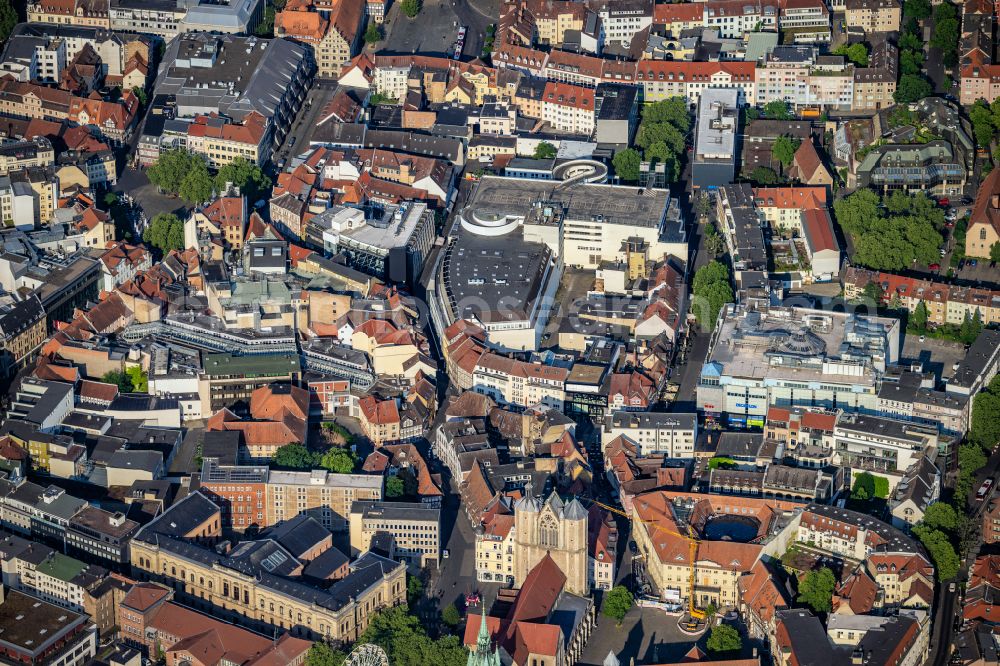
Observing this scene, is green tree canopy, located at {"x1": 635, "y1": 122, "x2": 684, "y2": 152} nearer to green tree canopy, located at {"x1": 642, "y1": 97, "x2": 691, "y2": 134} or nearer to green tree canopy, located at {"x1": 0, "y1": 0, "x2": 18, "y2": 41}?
green tree canopy, located at {"x1": 642, "y1": 97, "x2": 691, "y2": 134}

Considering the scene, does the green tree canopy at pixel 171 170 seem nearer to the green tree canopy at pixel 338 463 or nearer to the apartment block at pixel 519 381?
the apartment block at pixel 519 381

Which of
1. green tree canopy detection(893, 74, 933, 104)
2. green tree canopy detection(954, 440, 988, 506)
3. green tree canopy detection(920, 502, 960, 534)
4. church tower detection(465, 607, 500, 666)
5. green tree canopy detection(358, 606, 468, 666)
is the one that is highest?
green tree canopy detection(893, 74, 933, 104)

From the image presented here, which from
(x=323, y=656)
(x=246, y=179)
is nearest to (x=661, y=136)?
(x=246, y=179)

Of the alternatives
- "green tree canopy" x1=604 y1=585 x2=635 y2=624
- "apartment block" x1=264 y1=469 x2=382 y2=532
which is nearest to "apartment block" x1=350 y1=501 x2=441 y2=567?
"apartment block" x1=264 y1=469 x2=382 y2=532

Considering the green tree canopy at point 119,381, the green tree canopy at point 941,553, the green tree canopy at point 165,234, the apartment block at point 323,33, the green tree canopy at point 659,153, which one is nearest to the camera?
the green tree canopy at point 941,553

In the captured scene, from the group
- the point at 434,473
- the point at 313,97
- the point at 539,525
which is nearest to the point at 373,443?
the point at 434,473

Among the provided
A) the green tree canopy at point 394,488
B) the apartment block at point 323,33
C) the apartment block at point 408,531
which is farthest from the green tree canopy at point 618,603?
the apartment block at point 323,33
